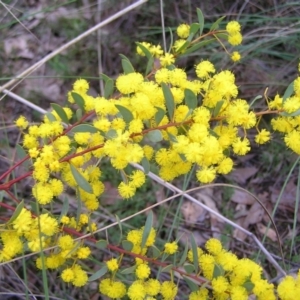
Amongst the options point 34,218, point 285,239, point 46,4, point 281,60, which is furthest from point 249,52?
point 34,218

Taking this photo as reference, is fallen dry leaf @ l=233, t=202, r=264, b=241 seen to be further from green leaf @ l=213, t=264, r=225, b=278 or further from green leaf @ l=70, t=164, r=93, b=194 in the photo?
green leaf @ l=70, t=164, r=93, b=194

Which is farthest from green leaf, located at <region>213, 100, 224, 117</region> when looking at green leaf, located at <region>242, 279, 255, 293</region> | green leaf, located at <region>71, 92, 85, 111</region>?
green leaf, located at <region>242, 279, 255, 293</region>

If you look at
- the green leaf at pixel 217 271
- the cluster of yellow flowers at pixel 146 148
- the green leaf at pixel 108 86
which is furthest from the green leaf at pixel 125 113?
the green leaf at pixel 217 271

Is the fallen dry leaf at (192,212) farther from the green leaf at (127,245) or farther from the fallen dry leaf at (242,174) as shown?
the green leaf at (127,245)

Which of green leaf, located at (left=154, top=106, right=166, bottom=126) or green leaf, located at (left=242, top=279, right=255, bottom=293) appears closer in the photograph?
green leaf, located at (left=154, top=106, right=166, bottom=126)

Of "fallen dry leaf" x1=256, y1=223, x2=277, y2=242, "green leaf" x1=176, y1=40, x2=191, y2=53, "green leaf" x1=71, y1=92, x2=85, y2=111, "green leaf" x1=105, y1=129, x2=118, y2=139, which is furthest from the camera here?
"fallen dry leaf" x1=256, y1=223, x2=277, y2=242

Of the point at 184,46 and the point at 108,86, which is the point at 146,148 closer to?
the point at 108,86

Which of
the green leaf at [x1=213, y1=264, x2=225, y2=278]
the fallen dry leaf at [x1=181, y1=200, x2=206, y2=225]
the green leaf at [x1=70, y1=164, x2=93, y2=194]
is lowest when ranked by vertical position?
the fallen dry leaf at [x1=181, y1=200, x2=206, y2=225]

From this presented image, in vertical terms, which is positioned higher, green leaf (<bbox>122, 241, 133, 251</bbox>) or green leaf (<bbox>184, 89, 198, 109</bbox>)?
green leaf (<bbox>184, 89, 198, 109</bbox>)

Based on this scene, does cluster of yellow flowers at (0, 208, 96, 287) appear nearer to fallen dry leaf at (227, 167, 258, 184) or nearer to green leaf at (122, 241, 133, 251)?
green leaf at (122, 241, 133, 251)

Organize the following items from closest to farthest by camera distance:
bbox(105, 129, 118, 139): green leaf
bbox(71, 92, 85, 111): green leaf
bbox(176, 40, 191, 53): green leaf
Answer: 1. bbox(105, 129, 118, 139): green leaf
2. bbox(71, 92, 85, 111): green leaf
3. bbox(176, 40, 191, 53): green leaf

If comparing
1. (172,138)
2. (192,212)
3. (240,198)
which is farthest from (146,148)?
(240,198)
